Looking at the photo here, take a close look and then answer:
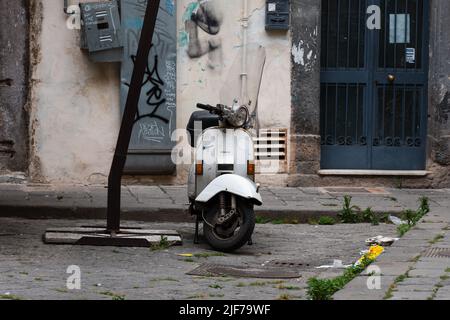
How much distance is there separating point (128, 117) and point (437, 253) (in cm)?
284

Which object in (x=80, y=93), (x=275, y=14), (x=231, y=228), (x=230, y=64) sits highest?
(x=275, y=14)

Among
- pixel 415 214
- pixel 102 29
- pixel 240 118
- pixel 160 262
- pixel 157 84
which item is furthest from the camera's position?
pixel 157 84

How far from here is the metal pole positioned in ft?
31.5

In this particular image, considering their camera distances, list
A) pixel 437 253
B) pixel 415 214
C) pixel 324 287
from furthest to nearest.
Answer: pixel 415 214
pixel 437 253
pixel 324 287

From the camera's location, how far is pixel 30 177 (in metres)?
13.6

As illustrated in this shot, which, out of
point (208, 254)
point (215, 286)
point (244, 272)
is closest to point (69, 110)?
point (208, 254)

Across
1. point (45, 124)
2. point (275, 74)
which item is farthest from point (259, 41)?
point (45, 124)

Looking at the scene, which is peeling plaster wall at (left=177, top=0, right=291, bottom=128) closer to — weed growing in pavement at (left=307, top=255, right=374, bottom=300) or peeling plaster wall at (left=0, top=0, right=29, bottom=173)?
peeling plaster wall at (left=0, top=0, right=29, bottom=173)

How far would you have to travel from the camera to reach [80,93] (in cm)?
1359

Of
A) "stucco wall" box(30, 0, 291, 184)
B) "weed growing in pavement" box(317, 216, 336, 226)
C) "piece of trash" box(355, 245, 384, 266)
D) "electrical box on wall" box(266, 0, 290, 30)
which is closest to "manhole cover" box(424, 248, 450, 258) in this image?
"piece of trash" box(355, 245, 384, 266)

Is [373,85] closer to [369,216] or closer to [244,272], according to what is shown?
[369,216]

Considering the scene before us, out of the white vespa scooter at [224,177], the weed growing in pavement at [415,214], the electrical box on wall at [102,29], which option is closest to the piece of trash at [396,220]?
the weed growing in pavement at [415,214]

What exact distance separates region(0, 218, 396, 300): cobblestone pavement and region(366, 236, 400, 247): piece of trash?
0.10 m
